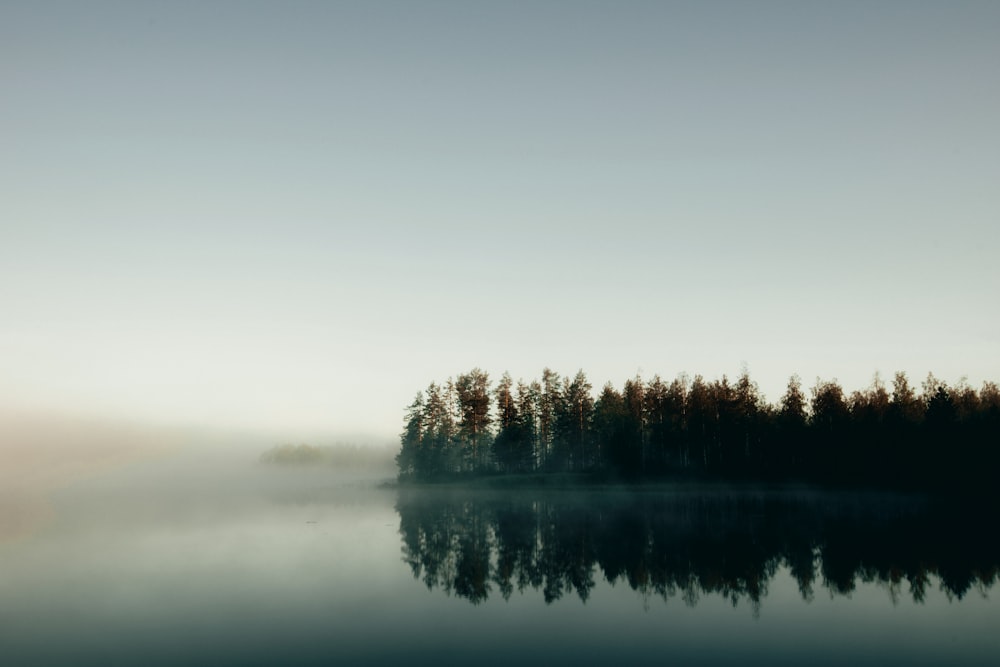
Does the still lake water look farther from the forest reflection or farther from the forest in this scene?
the forest

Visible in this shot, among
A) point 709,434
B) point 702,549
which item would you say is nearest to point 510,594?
point 702,549

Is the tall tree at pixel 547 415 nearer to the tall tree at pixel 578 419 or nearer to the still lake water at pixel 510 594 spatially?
the tall tree at pixel 578 419

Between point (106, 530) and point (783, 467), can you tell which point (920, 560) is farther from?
point (783, 467)

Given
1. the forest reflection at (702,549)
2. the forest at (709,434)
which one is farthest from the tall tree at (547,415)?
the forest reflection at (702,549)

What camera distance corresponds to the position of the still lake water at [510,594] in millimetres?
19750

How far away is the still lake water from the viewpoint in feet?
64.8

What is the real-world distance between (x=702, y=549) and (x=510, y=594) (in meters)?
17.0

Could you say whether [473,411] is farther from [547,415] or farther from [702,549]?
[702,549]

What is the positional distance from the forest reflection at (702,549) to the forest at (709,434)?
2585 cm

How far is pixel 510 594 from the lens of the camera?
28.0 metres

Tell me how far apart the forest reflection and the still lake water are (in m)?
0.22

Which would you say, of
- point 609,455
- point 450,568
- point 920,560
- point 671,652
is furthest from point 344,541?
point 609,455

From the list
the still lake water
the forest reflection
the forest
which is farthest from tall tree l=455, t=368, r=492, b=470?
the still lake water

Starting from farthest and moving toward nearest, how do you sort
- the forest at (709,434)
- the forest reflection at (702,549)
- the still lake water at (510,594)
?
the forest at (709,434)
the forest reflection at (702,549)
the still lake water at (510,594)
